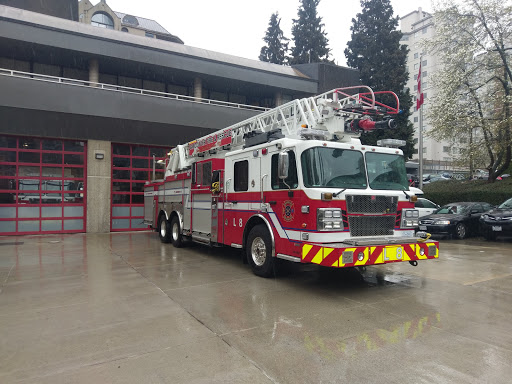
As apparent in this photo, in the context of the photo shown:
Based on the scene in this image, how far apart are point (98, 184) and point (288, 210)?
38.7 ft

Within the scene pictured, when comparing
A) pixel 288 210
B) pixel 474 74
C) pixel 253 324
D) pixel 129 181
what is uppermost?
pixel 474 74

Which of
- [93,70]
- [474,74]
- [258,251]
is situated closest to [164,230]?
[258,251]

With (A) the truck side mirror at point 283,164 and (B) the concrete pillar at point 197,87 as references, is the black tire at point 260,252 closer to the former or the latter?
(A) the truck side mirror at point 283,164

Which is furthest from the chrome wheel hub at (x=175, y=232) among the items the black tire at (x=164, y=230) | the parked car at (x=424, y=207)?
the parked car at (x=424, y=207)

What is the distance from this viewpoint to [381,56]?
31250 millimetres

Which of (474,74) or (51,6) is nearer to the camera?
→ (474,74)

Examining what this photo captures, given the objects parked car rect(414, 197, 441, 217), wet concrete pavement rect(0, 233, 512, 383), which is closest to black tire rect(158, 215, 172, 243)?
wet concrete pavement rect(0, 233, 512, 383)

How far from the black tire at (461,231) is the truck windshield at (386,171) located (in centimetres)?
758

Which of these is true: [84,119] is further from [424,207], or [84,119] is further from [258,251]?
[424,207]

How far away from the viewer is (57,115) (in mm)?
14023

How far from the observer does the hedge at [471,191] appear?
1712 centimetres

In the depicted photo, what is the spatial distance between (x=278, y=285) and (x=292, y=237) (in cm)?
96

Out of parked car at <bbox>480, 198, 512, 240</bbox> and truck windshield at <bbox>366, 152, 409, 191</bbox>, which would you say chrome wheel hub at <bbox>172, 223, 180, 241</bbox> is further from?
parked car at <bbox>480, 198, 512, 240</bbox>

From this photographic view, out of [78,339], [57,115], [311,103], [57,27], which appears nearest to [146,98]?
[57,115]
